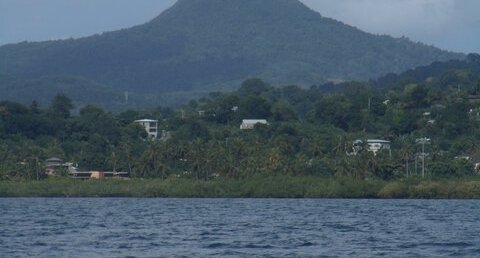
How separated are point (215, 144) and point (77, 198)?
16866mm

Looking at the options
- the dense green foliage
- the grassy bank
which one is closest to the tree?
the dense green foliage

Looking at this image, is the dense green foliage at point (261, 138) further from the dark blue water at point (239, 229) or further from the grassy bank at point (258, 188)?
the dark blue water at point (239, 229)

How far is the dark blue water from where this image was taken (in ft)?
161

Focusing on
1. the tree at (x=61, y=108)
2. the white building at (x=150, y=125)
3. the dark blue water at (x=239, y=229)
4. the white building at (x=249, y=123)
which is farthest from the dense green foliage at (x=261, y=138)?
the dark blue water at (x=239, y=229)

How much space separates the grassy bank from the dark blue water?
8797mm

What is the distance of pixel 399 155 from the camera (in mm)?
117875

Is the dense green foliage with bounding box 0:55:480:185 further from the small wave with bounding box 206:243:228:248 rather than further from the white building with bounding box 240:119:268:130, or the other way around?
the small wave with bounding box 206:243:228:248

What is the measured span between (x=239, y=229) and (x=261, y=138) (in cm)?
6927

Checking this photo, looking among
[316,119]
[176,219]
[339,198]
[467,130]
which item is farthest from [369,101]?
[176,219]

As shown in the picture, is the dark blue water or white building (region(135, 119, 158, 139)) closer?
the dark blue water

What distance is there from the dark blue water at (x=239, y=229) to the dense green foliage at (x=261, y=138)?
20.4 m

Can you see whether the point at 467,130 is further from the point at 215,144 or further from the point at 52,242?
the point at 52,242

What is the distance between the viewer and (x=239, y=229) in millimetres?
61219

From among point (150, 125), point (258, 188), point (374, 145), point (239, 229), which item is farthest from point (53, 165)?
point (239, 229)
